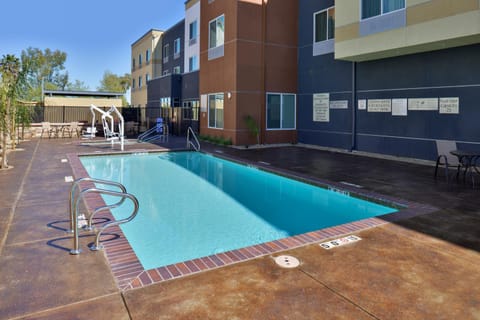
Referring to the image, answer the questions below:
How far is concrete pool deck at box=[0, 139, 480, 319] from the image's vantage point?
2848 mm

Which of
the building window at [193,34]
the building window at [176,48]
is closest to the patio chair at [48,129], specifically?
the building window at [193,34]

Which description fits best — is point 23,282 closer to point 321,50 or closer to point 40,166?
point 40,166

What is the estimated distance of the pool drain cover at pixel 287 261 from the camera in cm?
369

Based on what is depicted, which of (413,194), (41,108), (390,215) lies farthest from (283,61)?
(41,108)

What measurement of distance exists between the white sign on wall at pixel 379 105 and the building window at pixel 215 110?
256 inches

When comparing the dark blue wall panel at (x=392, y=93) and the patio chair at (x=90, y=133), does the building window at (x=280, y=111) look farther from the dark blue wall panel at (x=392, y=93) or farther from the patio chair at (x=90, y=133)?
the patio chair at (x=90, y=133)

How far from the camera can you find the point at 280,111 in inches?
647

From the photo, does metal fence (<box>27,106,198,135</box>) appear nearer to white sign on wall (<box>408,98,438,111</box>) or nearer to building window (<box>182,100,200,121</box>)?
building window (<box>182,100,200,121</box>)

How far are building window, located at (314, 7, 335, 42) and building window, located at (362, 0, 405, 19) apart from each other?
2.66 metres

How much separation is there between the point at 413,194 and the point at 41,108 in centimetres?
2260

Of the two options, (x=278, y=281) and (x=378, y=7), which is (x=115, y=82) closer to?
(x=378, y=7)

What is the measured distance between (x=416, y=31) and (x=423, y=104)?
242cm

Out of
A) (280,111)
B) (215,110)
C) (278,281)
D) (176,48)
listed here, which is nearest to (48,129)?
(215,110)

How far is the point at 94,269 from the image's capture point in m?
3.57
